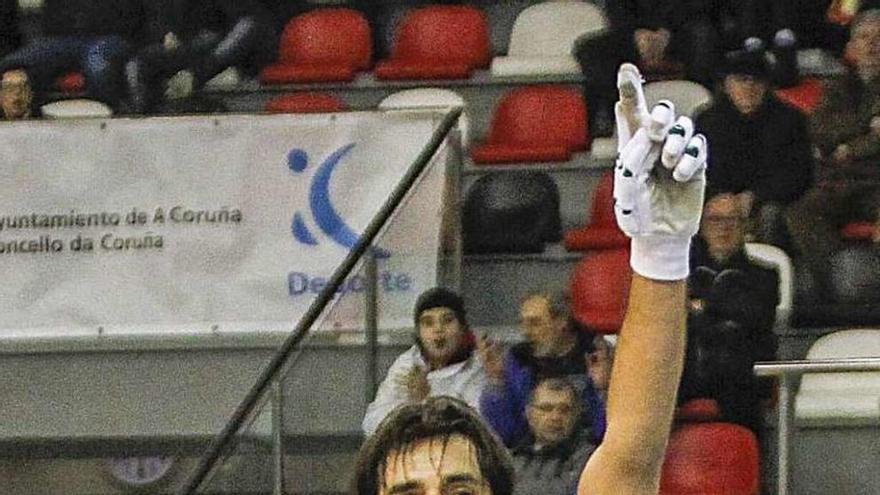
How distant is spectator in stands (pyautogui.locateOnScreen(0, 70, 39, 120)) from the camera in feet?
24.2

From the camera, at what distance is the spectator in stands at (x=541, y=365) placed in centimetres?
507

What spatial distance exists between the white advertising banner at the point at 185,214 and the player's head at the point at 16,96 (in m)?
1.03

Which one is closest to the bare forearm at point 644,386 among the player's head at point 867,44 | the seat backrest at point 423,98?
the player's head at point 867,44

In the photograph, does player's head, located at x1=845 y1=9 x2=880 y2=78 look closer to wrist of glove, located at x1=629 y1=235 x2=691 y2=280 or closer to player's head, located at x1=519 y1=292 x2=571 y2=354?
player's head, located at x1=519 y1=292 x2=571 y2=354

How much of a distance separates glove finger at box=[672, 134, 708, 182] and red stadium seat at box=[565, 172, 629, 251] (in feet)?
14.3

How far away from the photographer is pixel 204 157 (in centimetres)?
619

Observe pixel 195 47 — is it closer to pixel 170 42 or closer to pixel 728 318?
pixel 170 42

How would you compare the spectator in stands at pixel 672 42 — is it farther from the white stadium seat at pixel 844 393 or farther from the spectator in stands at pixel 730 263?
the white stadium seat at pixel 844 393

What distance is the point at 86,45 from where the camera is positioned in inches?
321

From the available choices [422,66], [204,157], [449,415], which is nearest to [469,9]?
[422,66]

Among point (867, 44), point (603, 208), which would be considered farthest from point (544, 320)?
point (867, 44)

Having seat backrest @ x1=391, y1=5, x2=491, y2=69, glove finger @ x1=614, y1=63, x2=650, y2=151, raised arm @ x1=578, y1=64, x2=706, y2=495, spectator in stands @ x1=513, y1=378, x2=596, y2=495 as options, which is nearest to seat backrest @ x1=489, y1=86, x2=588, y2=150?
seat backrest @ x1=391, y1=5, x2=491, y2=69

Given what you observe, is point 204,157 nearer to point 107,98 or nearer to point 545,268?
point 545,268

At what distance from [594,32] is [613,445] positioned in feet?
17.3
